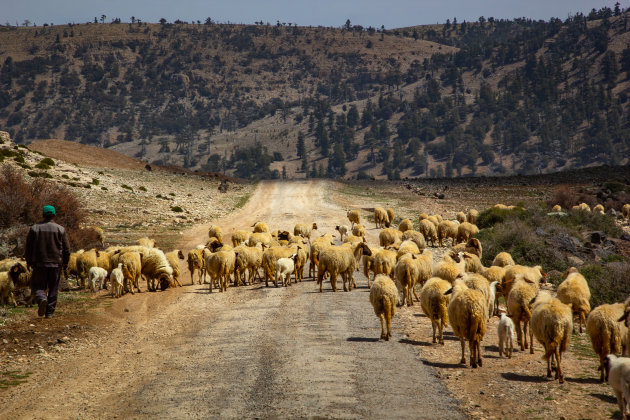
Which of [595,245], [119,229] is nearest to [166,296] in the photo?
[119,229]

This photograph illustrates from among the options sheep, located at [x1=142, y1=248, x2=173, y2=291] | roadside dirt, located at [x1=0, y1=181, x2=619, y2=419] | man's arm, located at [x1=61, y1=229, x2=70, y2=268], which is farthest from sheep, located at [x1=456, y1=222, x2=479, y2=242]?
man's arm, located at [x1=61, y1=229, x2=70, y2=268]

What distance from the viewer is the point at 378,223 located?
35.8 m

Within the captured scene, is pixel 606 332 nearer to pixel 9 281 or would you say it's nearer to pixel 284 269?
pixel 284 269

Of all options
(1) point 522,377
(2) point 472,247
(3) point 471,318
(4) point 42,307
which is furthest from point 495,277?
(4) point 42,307

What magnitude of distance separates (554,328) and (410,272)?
5.71 metres

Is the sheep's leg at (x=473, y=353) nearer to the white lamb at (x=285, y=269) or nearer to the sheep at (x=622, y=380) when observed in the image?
the sheep at (x=622, y=380)

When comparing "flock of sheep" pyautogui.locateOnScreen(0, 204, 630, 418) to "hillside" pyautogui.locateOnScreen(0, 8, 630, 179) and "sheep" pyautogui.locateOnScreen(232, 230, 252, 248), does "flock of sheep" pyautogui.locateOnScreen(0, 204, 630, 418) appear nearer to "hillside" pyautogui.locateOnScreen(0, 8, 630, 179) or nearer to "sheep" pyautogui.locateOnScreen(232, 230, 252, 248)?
"sheep" pyautogui.locateOnScreen(232, 230, 252, 248)

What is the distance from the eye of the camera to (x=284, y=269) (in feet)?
60.6

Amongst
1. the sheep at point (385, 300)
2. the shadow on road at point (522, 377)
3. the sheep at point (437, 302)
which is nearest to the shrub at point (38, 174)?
the sheep at point (385, 300)

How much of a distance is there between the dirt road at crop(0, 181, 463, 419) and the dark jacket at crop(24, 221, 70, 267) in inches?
59.7

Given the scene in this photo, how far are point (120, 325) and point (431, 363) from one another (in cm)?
765

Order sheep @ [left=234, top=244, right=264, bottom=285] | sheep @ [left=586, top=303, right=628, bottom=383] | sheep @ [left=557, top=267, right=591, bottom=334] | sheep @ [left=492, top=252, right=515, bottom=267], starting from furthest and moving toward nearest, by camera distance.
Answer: sheep @ [left=234, top=244, right=264, bottom=285] < sheep @ [left=492, top=252, right=515, bottom=267] < sheep @ [left=557, top=267, right=591, bottom=334] < sheep @ [left=586, top=303, right=628, bottom=383]

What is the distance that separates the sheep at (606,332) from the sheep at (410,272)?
18.1 feet

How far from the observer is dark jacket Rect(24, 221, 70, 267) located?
13336 millimetres
